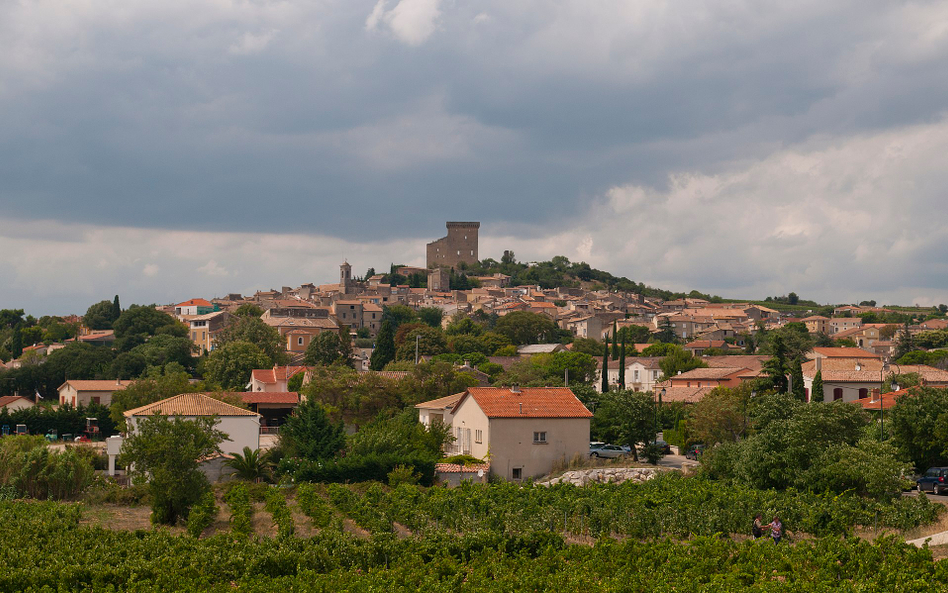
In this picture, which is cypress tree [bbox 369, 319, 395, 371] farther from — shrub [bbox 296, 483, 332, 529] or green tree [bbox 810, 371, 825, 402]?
shrub [bbox 296, 483, 332, 529]

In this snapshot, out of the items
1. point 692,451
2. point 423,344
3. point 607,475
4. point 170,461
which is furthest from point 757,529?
point 423,344

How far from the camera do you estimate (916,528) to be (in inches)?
1046

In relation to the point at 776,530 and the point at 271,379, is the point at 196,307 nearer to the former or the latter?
the point at 271,379

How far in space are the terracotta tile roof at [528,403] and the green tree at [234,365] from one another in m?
40.8

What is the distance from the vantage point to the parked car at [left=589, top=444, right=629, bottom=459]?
4853 cm

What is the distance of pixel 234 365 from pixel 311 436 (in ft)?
137

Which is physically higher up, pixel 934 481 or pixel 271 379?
pixel 271 379

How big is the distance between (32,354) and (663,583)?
102m

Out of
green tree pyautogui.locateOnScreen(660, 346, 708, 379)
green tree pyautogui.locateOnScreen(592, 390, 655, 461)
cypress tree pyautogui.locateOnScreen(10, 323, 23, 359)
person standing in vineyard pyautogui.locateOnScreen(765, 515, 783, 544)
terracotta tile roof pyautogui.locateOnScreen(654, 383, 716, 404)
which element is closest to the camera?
person standing in vineyard pyautogui.locateOnScreen(765, 515, 783, 544)

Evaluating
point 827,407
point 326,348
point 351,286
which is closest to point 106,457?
point 827,407

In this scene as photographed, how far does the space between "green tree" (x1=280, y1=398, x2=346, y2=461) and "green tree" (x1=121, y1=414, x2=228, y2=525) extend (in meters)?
10.4

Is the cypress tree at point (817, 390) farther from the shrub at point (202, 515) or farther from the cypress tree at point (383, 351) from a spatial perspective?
the cypress tree at point (383, 351)

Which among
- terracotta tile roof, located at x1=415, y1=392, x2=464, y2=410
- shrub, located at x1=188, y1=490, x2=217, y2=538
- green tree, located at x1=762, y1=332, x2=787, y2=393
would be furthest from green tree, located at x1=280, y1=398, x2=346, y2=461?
green tree, located at x1=762, y1=332, x2=787, y2=393

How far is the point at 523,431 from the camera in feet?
140
